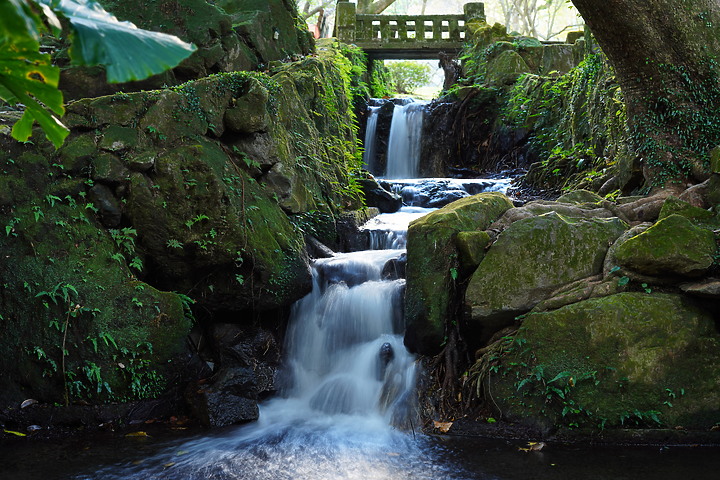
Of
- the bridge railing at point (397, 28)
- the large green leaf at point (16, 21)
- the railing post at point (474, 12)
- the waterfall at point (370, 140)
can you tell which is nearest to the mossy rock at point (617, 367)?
the large green leaf at point (16, 21)

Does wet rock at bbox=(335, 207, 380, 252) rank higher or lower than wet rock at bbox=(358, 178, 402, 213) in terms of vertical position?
lower

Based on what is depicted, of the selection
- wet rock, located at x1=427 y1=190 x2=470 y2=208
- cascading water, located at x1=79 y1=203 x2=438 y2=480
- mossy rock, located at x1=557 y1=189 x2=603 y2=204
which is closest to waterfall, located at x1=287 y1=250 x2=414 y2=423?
cascading water, located at x1=79 y1=203 x2=438 y2=480

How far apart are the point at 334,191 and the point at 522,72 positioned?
8.82 meters

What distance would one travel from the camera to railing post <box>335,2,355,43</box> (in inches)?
776

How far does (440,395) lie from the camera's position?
5594 millimetres

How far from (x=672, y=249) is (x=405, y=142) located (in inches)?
428

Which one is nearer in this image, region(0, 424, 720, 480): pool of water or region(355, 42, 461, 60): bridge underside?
region(0, 424, 720, 480): pool of water

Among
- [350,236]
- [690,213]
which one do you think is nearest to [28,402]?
[350,236]

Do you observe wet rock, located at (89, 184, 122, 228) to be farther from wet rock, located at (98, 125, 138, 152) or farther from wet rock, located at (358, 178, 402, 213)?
wet rock, located at (358, 178, 402, 213)

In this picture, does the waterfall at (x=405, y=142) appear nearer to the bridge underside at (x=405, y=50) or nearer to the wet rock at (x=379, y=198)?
the wet rock at (x=379, y=198)

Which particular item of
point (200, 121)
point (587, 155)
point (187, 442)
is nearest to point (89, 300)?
point (187, 442)

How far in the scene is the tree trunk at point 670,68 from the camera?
6527 mm

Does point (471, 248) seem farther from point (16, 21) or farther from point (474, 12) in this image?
point (474, 12)

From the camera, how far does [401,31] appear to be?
1994 centimetres
